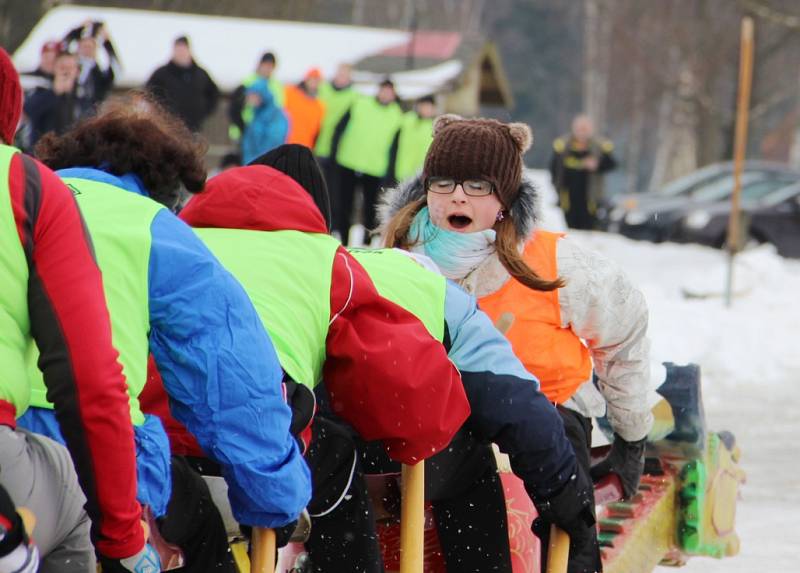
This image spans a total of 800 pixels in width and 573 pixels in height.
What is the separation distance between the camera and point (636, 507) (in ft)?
16.0

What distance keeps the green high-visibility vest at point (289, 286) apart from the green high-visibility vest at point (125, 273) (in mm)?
467

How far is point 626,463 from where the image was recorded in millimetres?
4648

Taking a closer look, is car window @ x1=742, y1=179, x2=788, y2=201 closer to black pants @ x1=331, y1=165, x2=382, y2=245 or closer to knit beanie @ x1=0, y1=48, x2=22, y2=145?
black pants @ x1=331, y1=165, x2=382, y2=245

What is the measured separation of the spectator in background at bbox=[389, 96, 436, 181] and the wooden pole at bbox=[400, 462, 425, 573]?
33.8 feet

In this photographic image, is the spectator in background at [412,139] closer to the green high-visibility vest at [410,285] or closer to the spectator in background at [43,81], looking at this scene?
the spectator in background at [43,81]

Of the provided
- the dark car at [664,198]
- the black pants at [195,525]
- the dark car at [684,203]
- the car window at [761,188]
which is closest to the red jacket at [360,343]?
the black pants at [195,525]

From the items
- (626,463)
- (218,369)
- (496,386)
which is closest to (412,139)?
(626,463)

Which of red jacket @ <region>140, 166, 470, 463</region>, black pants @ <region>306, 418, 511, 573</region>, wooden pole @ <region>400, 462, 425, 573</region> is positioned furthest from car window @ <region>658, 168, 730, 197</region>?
red jacket @ <region>140, 166, 470, 463</region>

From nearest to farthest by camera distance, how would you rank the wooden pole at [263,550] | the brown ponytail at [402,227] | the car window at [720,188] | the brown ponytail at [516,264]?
the wooden pole at [263,550] < the brown ponytail at [516,264] < the brown ponytail at [402,227] < the car window at [720,188]

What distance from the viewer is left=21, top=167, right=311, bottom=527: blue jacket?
8.92ft

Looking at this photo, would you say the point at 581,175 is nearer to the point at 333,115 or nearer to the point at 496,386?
the point at 333,115

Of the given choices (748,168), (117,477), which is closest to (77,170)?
(117,477)

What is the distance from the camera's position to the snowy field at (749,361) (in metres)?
5.90

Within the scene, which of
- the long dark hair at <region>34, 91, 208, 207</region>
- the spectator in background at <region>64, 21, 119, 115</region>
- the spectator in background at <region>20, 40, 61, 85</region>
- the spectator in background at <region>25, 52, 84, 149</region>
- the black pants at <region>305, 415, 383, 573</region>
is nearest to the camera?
the long dark hair at <region>34, 91, 208, 207</region>
